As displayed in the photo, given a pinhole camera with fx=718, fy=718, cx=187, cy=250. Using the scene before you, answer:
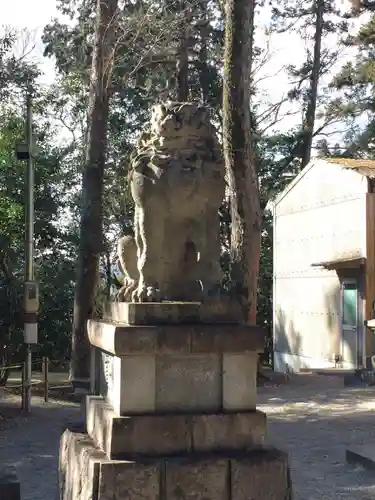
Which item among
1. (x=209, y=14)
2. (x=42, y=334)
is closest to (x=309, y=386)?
(x=42, y=334)

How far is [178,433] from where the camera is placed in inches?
192

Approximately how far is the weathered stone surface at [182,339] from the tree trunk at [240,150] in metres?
8.84

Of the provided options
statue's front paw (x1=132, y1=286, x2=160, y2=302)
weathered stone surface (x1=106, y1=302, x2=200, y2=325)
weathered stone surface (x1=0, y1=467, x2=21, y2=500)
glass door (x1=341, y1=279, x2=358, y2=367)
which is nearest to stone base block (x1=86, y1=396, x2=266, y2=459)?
weathered stone surface (x1=106, y1=302, x2=200, y2=325)

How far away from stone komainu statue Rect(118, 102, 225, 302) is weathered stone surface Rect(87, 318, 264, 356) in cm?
41

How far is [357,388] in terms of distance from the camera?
14961 mm

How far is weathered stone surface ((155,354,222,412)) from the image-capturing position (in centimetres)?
496

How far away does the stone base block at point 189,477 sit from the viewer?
4668mm

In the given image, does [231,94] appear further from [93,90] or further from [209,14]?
[209,14]

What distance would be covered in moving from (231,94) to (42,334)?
7463 mm

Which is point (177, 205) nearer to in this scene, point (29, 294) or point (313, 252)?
point (29, 294)

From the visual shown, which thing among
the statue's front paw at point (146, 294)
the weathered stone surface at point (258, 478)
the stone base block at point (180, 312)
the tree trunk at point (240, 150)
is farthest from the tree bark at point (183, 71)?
the weathered stone surface at point (258, 478)

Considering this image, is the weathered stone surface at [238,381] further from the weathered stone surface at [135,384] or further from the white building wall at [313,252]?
the white building wall at [313,252]

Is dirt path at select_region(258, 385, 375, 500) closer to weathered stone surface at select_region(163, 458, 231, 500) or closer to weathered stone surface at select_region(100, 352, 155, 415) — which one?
weathered stone surface at select_region(163, 458, 231, 500)

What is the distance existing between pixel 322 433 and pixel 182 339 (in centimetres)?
642
